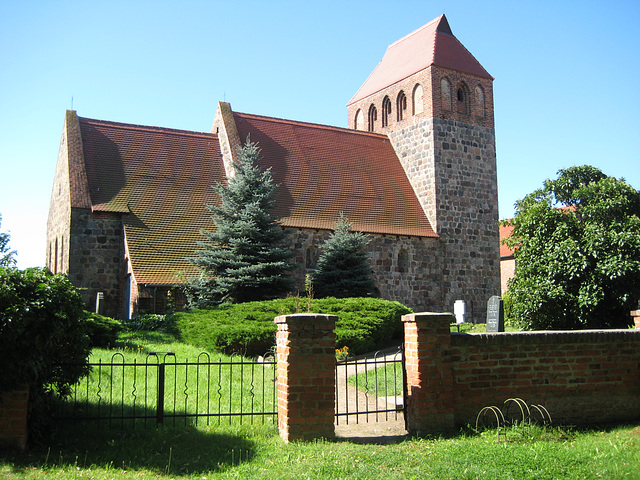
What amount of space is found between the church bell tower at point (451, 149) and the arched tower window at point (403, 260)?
151 cm

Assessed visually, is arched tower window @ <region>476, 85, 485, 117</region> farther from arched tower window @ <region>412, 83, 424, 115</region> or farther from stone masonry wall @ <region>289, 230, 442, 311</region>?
stone masonry wall @ <region>289, 230, 442, 311</region>

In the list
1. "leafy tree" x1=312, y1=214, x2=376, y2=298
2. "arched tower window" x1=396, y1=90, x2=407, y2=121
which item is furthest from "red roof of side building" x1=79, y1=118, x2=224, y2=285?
"arched tower window" x1=396, y1=90, x2=407, y2=121

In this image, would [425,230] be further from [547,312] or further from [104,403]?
[104,403]

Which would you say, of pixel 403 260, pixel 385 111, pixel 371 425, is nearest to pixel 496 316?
pixel 371 425

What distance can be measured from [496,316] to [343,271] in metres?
6.58

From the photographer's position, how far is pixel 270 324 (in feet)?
44.4

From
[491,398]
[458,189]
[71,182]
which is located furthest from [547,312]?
[71,182]

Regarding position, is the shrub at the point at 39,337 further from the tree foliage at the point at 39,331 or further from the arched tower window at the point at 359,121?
the arched tower window at the point at 359,121

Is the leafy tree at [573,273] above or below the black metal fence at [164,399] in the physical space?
above

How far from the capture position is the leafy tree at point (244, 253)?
17750mm

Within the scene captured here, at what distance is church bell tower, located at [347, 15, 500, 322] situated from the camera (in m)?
24.9

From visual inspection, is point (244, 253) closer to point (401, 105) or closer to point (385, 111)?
point (401, 105)

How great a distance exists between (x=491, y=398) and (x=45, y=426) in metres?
5.67

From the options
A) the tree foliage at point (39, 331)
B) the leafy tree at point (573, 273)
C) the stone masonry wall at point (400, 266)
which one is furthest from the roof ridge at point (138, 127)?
the tree foliage at point (39, 331)
